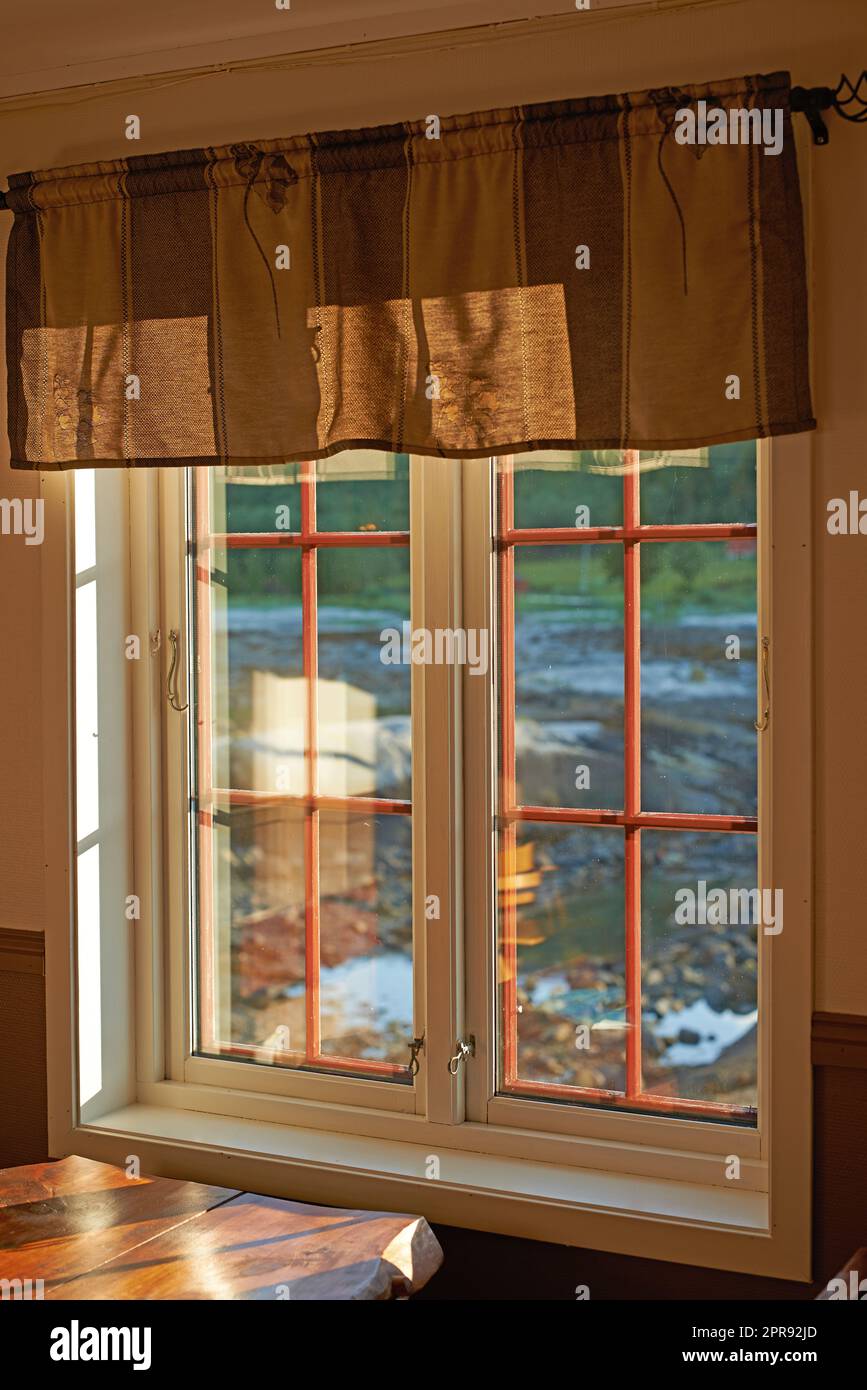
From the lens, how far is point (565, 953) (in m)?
2.45

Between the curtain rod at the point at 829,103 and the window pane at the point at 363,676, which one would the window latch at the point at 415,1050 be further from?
the curtain rod at the point at 829,103

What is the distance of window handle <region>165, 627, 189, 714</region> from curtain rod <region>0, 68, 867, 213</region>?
59.6 inches

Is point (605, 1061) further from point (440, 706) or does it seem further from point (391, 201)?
point (391, 201)

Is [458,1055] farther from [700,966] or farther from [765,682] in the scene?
[765,682]

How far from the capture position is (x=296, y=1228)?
82.5 inches

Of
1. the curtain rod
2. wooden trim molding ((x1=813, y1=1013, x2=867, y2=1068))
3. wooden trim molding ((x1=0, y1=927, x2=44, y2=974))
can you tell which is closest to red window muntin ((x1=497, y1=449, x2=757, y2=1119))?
wooden trim molding ((x1=813, y1=1013, x2=867, y2=1068))

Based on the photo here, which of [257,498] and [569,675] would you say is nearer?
[569,675]

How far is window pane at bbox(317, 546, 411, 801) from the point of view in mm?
2568

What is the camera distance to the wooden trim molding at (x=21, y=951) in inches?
107

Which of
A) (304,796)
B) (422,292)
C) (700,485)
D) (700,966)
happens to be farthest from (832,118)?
(304,796)

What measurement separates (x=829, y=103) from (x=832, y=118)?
0.11 feet

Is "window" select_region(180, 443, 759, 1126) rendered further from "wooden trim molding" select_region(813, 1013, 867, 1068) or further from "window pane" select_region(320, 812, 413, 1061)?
"wooden trim molding" select_region(813, 1013, 867, 1068)

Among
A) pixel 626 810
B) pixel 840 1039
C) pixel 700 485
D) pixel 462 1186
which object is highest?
pixel 700 485
